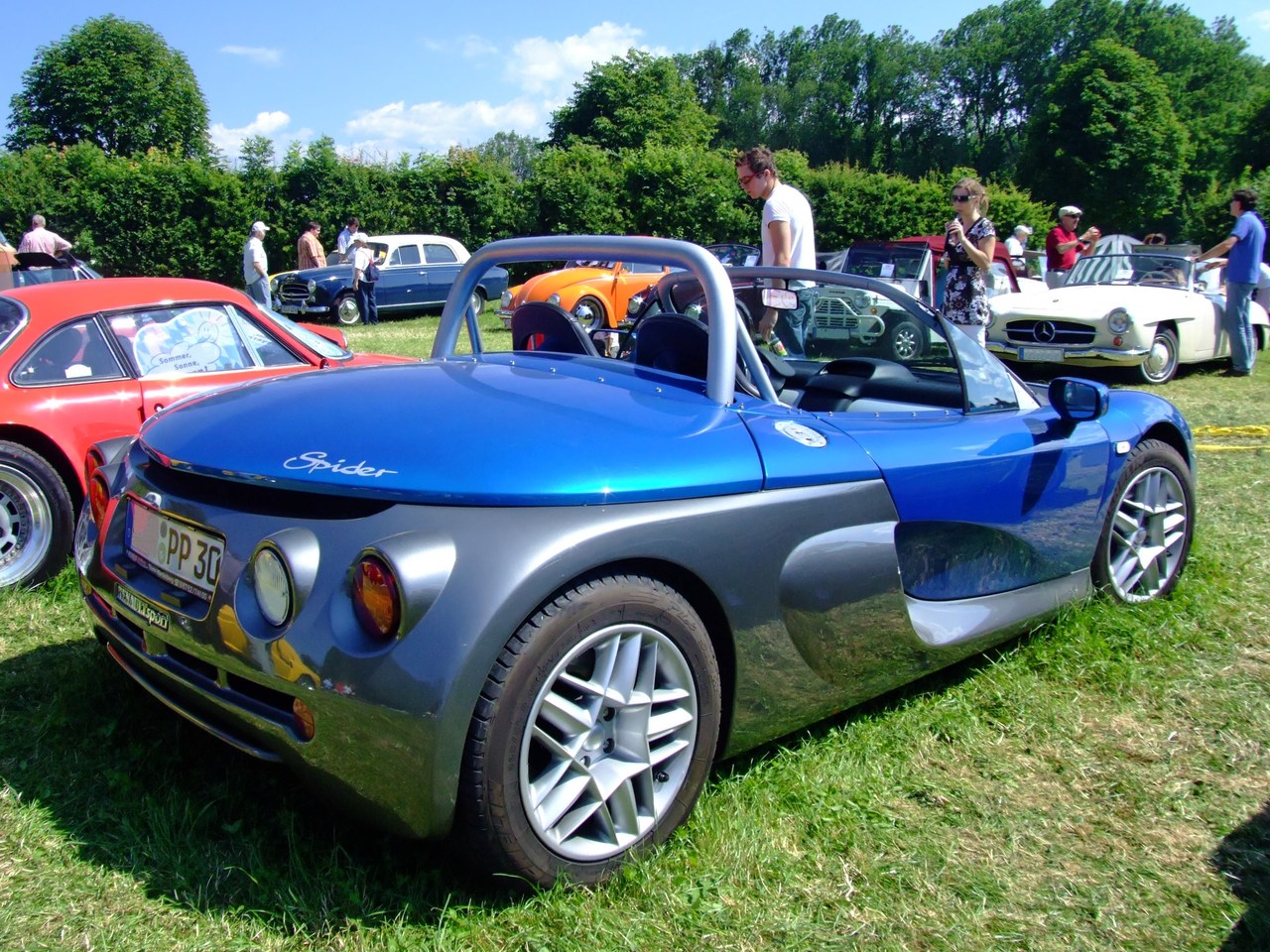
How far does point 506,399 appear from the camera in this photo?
2.45 metres

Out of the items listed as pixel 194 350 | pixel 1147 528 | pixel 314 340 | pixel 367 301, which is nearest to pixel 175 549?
pixel 194 350

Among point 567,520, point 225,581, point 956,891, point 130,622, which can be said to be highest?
point 567,520

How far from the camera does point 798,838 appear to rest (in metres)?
2.36

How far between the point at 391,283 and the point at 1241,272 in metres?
13.0

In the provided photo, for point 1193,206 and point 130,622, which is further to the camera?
point 1193,206

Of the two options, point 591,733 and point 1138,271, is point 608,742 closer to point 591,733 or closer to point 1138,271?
point 591,733

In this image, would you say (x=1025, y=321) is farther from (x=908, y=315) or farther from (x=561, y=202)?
(x=561, y=202)

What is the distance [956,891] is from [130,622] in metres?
2.00

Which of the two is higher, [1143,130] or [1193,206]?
[1143,130]

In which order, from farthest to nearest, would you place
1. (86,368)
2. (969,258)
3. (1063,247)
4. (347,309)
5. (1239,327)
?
(347,309) → (1063,247) → (1239,327) → (969,258) → (86,368)

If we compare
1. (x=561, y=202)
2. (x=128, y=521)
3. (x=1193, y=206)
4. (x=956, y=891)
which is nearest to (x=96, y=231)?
(x=561, y=202)

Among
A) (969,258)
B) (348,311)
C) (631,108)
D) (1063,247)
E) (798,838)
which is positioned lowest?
(798,838)

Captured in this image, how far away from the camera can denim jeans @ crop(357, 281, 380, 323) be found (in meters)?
16.6

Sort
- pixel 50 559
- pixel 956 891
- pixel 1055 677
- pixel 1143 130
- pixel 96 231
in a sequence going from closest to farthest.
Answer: pixel 956 891, pixel 1055 677, pixel 50 559, pixel 96 231, pixel 1143 130
